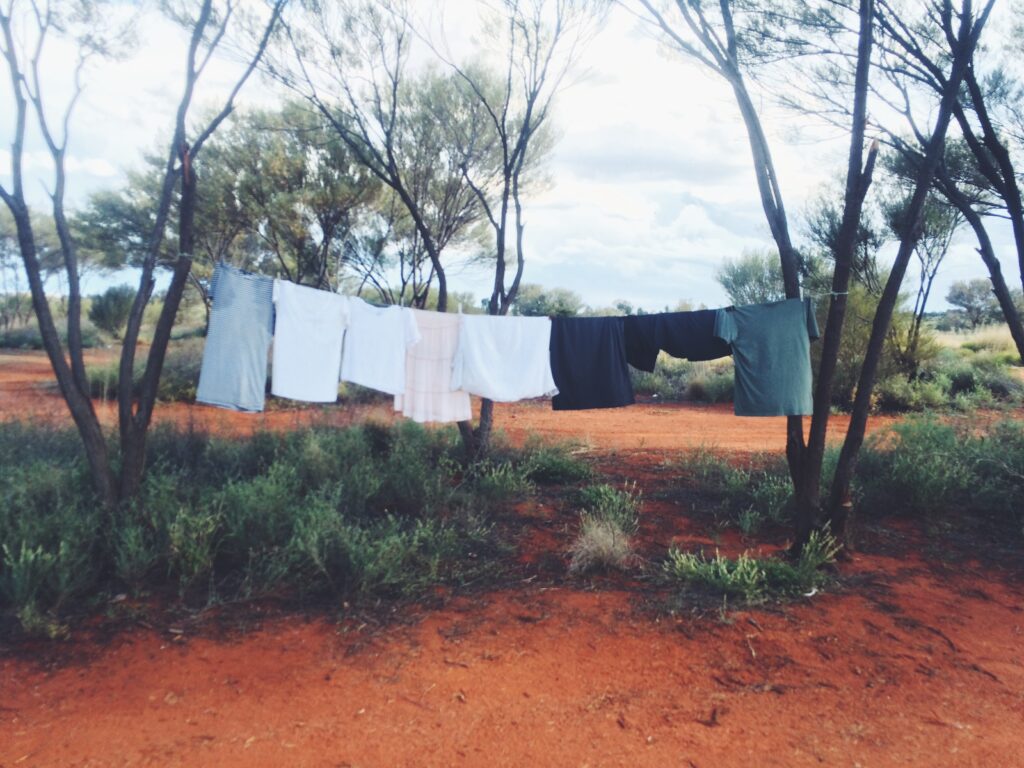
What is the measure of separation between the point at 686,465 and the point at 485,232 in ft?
38.3

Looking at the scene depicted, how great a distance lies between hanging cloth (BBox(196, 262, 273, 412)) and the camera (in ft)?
17.5

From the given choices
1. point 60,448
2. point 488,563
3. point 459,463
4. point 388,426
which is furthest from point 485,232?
point 488,563

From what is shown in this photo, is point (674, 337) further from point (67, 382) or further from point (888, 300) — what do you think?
point (67, 382)

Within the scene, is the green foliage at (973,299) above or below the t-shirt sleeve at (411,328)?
above

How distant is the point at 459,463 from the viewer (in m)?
8.38

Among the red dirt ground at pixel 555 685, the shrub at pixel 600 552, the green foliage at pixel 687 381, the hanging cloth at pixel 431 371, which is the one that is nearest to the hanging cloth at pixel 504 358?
the hanging cloth at pixel 431 371

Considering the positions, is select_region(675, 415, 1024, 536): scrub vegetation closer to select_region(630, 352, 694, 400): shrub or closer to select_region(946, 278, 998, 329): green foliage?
select_region(630, 352, 694, 400): shrub

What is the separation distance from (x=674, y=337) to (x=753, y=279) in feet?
77.3

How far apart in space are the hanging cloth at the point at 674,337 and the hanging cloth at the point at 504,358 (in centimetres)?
86

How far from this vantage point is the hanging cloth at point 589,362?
6.61 m

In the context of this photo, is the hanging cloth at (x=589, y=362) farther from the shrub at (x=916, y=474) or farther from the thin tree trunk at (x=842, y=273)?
the shrub at (x=916, y=474)

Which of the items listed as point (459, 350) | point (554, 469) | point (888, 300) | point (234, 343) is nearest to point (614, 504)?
point (554, 469)

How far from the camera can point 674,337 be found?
6.31 meters

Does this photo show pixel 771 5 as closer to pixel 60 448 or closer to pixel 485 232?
pixel 60 448
